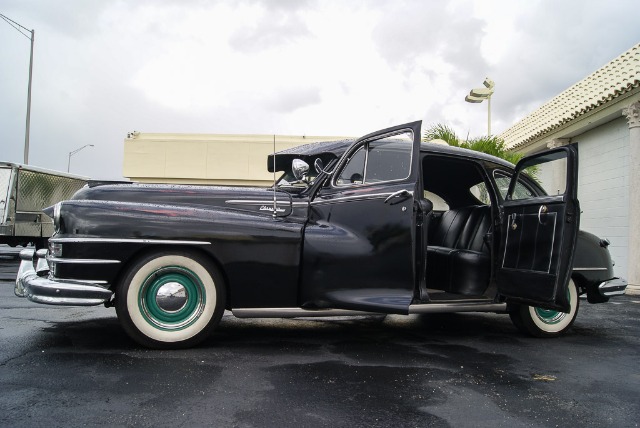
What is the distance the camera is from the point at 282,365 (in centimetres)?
400

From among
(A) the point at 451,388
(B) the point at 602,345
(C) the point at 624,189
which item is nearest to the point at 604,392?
(A) the point at 451,388

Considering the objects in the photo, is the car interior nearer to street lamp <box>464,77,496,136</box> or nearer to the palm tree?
the palm tree

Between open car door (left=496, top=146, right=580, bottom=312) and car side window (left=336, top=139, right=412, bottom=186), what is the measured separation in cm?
124

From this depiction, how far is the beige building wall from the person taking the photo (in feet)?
63.5

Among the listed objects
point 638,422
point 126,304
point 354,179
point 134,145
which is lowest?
point 638,422

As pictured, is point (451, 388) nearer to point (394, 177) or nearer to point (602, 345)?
point (394, 177)

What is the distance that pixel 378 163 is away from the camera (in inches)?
191

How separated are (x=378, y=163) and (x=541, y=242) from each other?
Result: 61.0 inches

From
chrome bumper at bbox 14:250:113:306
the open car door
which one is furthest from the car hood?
the open car door

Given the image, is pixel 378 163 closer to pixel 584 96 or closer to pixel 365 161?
pixel 365 161

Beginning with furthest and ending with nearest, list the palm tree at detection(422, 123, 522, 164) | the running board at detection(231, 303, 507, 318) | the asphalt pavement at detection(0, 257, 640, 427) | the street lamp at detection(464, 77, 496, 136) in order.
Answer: the street lamp at detection(464, 77, 496, 136)
the palm tree at detection(422, 123, 522, 164)
the running board at detection(231, 303, 507, 318)
the asphalt pavement at detection(0, 257, 640, 427)

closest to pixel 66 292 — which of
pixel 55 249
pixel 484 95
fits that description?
pixel 55 249

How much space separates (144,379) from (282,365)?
0.99m

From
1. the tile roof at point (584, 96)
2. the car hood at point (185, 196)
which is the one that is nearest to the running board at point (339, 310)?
the car hood at point (185, 196)
